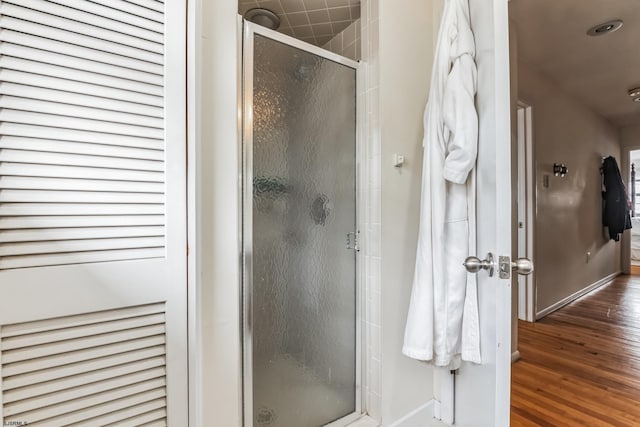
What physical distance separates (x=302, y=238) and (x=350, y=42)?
3.85 feet

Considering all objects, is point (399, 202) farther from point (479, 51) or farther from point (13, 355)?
point (13, 355)

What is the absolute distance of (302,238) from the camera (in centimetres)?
130

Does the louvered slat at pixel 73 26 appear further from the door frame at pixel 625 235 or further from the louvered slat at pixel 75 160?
the door frame at pixel 625 235

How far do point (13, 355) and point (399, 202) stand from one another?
1.35 metres

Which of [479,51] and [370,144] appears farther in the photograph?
[370,144]

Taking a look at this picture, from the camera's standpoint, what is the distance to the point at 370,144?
139 cm

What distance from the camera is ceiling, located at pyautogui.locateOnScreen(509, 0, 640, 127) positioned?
1.94 metres

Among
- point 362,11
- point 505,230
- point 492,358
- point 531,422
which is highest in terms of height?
point 362,11

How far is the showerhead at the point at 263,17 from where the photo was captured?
5.04 feet

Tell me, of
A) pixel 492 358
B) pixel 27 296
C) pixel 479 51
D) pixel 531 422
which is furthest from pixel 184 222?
pixel 531 422

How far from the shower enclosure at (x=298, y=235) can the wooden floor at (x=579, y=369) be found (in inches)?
42.1

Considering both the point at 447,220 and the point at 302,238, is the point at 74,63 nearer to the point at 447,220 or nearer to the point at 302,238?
the point at 302,238

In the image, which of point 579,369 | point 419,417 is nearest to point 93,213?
point 419,417

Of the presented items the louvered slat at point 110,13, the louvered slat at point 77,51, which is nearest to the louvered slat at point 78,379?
the louvered slat at point 77,51
